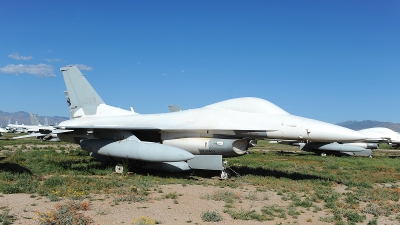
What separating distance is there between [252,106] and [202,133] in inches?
83.7

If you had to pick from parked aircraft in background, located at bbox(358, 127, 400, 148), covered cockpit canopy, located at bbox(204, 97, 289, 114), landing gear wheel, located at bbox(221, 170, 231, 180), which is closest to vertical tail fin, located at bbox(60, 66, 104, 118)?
covered cockpit canopy, located at bbox(204, 97, 289, 114)

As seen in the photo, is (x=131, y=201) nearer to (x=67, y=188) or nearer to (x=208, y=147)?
(x=67, y=188)

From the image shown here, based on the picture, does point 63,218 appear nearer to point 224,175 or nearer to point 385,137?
point 224,175

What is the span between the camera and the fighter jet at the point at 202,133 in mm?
11164

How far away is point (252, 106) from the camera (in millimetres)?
12359

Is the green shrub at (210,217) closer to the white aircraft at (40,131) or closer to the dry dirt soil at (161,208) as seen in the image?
the dry dirt soil at (161,208)

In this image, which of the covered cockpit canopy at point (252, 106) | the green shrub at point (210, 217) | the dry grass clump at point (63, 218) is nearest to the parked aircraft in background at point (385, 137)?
the covered cockpit canopy at point (252, 106)

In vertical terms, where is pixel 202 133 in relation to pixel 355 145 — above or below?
above

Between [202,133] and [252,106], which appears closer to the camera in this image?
[252,106]

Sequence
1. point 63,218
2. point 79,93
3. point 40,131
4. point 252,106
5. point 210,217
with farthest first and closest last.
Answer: point 40,131 < point 79,93 < point 252,106 < point 210,217 < point 63,218

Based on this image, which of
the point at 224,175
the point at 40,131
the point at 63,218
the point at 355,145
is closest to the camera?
the point at 63,218

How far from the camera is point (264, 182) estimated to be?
11.8m

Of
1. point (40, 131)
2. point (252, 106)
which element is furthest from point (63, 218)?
point (40, 131)

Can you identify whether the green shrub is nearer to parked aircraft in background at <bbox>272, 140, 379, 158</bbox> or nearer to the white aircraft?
the white aircraft
